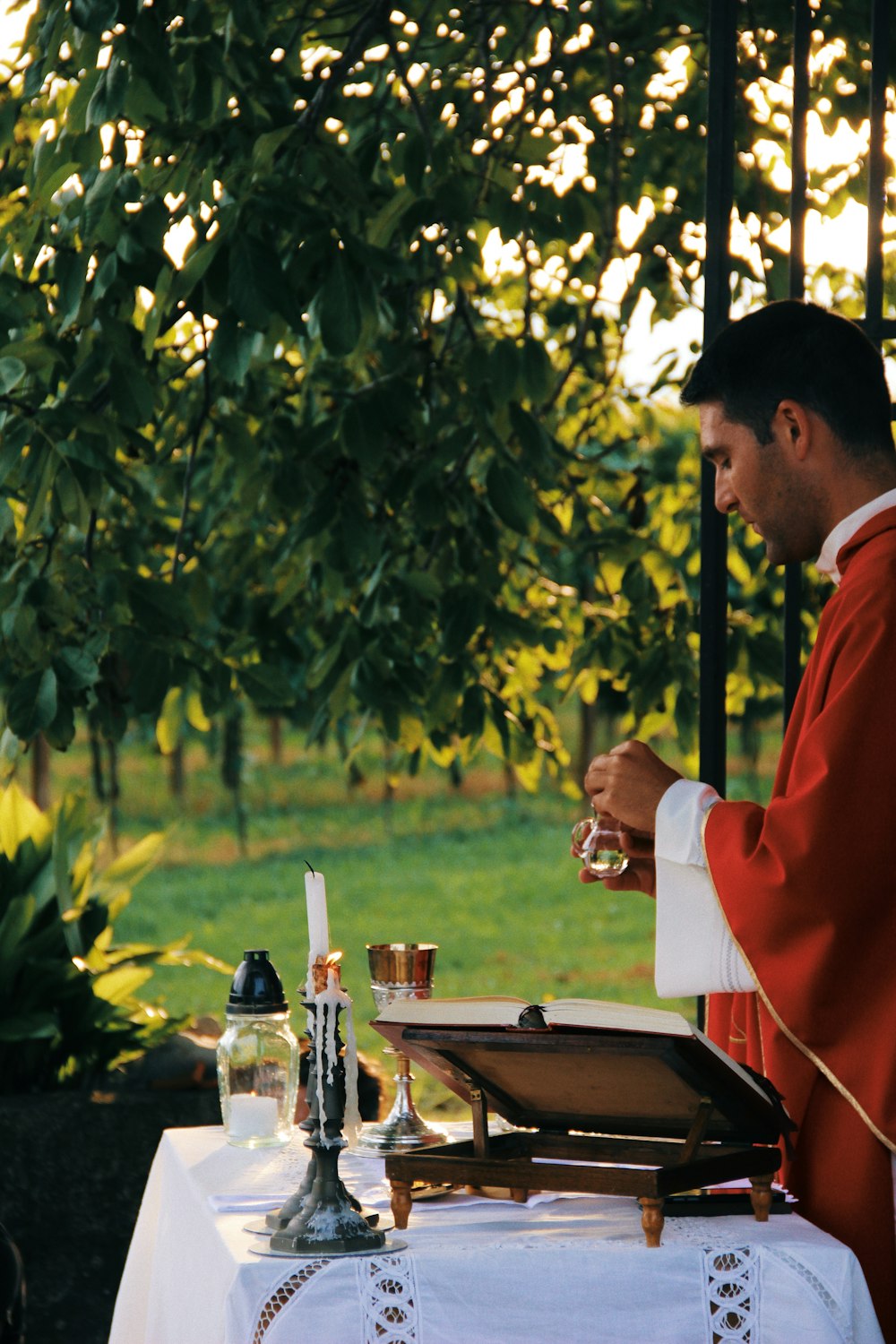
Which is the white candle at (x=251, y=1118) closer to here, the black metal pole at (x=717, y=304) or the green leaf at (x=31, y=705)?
the black metal pole at (x=717, y=304)

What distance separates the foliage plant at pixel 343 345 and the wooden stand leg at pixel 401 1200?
1478 mm

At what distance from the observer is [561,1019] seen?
1.77 m

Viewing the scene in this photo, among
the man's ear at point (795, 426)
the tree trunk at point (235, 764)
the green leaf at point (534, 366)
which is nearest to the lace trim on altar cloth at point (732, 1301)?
the man's ear at point (795, 426)

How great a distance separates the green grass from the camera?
40.9 feet

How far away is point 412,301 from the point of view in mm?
4102

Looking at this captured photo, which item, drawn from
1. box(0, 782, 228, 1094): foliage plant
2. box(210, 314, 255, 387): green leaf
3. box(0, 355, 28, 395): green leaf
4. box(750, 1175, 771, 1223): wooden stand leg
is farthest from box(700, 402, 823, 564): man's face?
box(0, 782, 228, 1094): foliage plant

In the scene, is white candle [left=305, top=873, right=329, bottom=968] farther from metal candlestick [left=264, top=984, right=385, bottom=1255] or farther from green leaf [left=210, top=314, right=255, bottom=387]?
green leaf [left=210, top=314, right=255, bottom=387]

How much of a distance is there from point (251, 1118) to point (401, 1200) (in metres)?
0.52

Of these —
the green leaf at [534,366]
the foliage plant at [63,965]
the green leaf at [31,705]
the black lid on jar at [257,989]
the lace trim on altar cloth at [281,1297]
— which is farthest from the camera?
the foliage plant at [63,965]

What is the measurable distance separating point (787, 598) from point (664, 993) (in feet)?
2.99

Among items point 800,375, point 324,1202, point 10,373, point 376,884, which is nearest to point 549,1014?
point 324,1202

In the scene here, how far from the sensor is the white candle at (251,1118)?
2229 mm

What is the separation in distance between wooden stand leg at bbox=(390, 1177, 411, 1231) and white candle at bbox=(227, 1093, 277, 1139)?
50cm

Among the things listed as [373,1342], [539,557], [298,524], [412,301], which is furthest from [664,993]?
[539,557]
